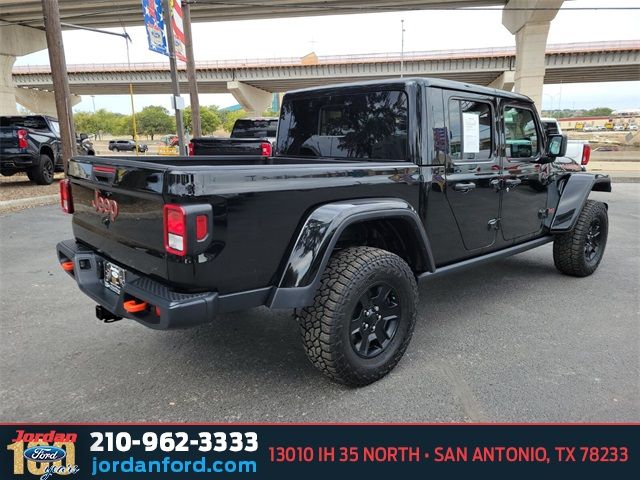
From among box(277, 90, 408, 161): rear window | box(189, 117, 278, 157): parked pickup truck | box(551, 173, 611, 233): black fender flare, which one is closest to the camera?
box(277, 90, 408, 161): rear window

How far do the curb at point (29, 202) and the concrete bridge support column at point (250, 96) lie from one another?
136ft

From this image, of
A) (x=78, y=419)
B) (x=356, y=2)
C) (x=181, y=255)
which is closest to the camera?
(x=181, y=255)

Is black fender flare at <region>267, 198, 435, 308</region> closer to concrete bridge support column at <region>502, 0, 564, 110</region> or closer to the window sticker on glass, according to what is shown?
the window sticker on glass

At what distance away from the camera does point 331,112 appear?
11.9 feet

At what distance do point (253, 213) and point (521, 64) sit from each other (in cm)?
3356

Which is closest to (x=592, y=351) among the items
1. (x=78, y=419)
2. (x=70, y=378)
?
(x=78, y=419)

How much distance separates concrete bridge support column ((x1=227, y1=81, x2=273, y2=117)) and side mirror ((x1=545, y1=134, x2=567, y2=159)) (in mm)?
47784

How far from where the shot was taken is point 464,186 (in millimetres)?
3408

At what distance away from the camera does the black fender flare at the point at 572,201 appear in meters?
4.57

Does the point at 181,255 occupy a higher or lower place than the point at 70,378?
higher

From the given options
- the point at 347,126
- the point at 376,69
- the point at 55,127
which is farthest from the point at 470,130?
the point at 376,69

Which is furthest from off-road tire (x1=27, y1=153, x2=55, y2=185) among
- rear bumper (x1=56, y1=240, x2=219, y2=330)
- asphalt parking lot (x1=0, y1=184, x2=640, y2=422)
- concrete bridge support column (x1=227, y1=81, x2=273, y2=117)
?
concrete bridge support column (x1=227, y1=81, x2=273, y2=117)

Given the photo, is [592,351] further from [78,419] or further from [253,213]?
[78,419]

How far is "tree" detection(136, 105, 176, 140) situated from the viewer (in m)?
95.4
